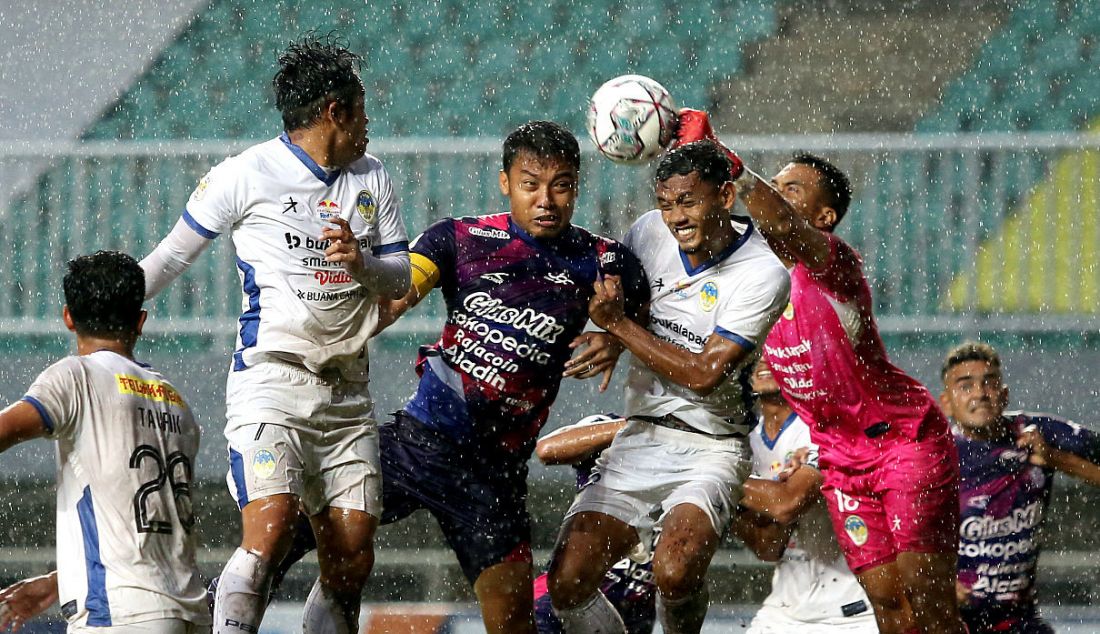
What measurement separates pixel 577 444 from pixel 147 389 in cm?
191

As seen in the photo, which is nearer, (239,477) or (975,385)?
(239,477)

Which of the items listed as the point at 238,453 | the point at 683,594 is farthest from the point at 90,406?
the point at 683,594

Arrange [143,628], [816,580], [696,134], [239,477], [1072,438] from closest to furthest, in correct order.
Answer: [143,628] → [239,477] → [696,134] → [816,580] → [1072,438]

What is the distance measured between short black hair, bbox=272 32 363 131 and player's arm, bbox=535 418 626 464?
4.86 ft

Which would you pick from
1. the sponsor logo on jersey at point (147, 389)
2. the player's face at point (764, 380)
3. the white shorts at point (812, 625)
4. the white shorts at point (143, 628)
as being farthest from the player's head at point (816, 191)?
the white shorts at point (143, 628)

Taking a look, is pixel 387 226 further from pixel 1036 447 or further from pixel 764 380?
pixel 1036 447

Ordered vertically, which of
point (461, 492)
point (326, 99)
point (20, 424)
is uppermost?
point (326, 99)

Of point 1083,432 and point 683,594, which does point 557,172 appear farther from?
point 1083,432

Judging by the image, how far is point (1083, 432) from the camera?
582cm

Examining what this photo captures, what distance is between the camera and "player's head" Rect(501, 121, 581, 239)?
435 cm

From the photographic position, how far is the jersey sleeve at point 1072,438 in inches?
227

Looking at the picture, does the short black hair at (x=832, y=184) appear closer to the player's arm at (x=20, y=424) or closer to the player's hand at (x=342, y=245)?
the player's hand at (x=342, y=245)

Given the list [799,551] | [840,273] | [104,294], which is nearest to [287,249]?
[104,294]

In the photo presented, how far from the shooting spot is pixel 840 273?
5164 mm
